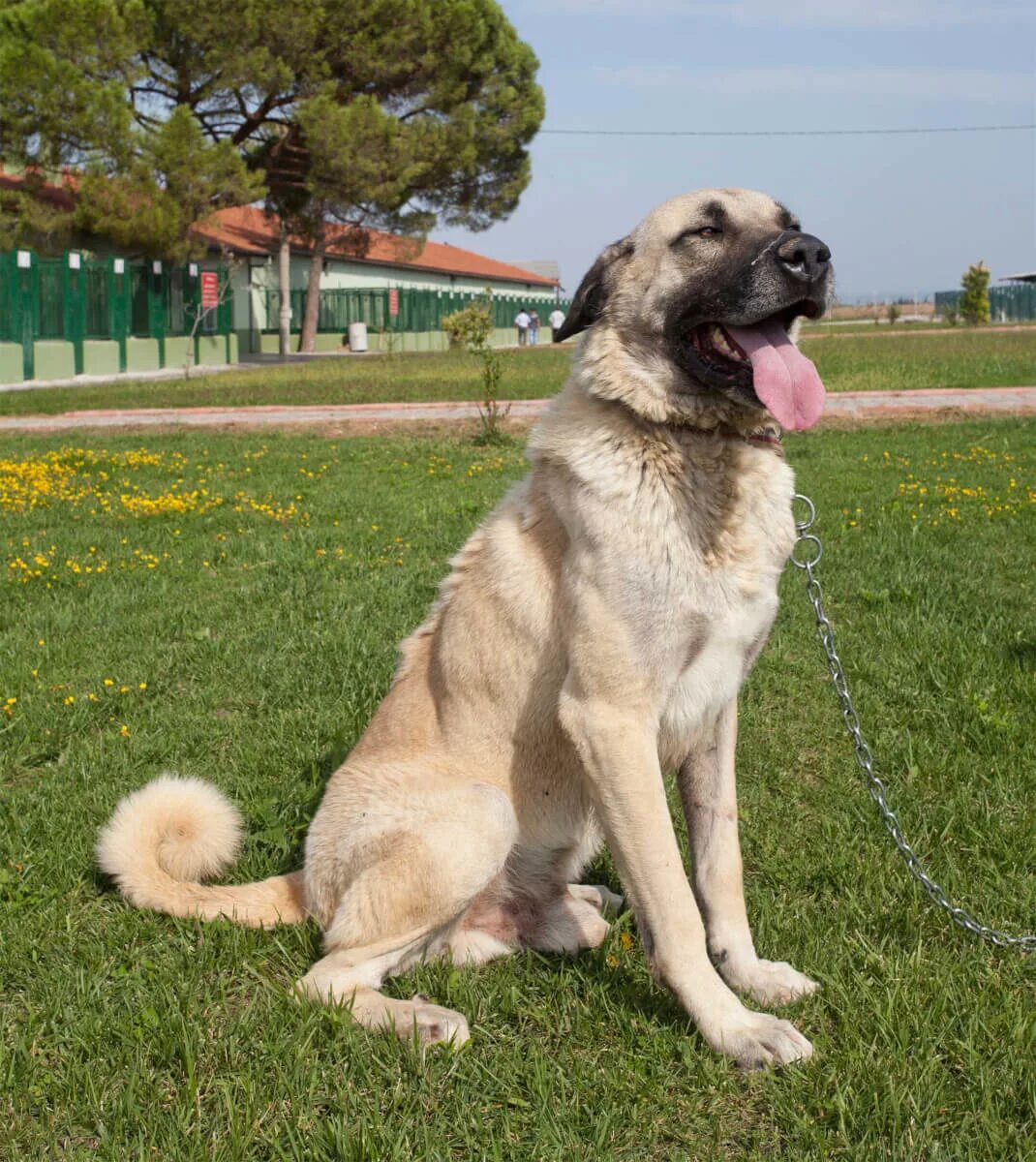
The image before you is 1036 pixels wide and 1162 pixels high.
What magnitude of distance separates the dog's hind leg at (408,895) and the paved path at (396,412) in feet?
42.1

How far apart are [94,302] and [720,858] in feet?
95.5

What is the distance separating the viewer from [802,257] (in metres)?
2.77

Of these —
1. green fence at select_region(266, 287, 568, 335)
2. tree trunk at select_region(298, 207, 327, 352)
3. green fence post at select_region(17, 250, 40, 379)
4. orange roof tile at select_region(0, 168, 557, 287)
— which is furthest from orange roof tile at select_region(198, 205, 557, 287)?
green fence post at select_region(17, 250, 40, 379)

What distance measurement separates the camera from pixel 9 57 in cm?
2938

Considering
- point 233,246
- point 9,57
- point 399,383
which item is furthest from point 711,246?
point 233,246

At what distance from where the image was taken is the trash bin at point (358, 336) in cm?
4678

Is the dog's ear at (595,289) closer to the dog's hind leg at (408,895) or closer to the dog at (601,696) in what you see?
the dog at (601,696)

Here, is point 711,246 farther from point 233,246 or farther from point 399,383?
point 233,246

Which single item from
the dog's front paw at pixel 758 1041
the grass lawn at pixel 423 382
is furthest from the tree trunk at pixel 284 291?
the dog's front paw at pixel 758 1041

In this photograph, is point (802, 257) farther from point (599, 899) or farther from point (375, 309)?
point (375, 309)

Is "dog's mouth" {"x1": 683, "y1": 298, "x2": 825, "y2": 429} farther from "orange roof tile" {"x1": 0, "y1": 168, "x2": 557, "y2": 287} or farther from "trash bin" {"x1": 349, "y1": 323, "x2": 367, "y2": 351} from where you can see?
"trash bin" {"x1": 349, "y1": 323, "x2": 367, "y2": 351}

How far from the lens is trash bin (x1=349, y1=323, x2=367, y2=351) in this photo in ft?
153

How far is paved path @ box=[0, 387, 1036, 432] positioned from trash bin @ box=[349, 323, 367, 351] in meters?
28.9

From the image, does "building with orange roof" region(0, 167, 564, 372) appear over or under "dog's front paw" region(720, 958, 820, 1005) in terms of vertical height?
over
